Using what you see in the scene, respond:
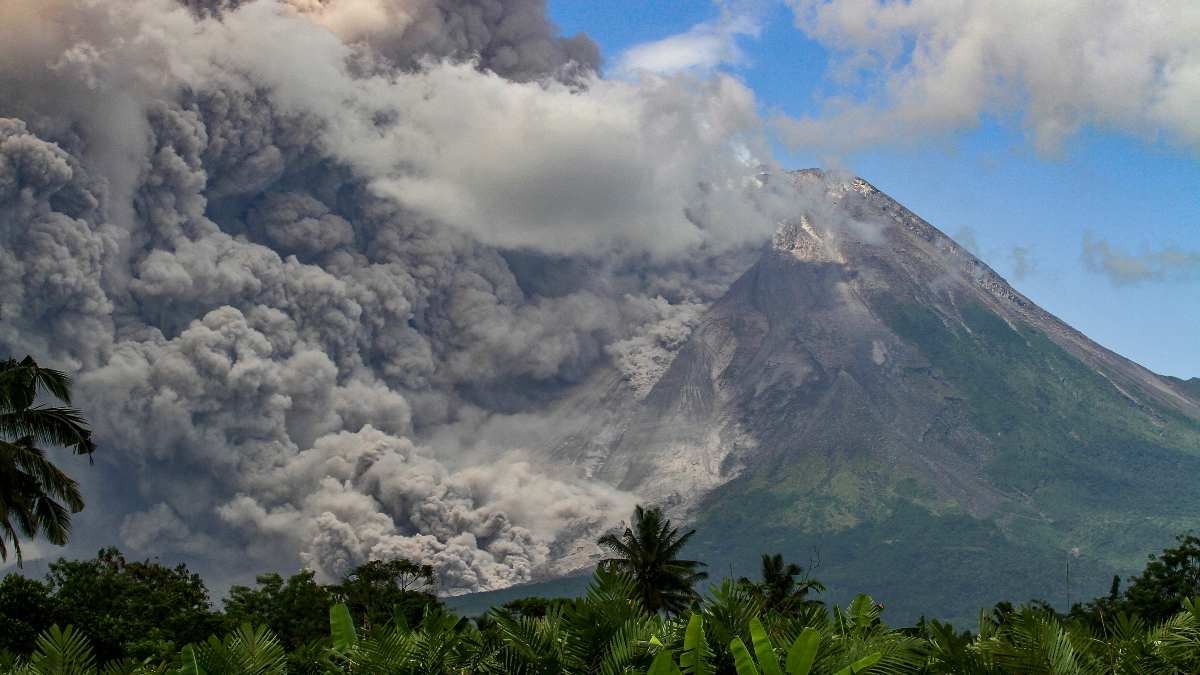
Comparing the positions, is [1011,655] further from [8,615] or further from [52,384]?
[8,615]

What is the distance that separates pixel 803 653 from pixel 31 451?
1502 cm

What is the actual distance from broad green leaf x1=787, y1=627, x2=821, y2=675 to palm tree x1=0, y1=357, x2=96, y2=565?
14343 millimetres

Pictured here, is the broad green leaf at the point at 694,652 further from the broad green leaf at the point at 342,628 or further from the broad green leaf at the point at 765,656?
the broad green leaf at the point at 342,628

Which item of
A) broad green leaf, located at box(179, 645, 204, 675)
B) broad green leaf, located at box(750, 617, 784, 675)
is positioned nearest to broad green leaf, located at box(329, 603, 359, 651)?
broad green leaf, located at box(179, 645, 204, 675)

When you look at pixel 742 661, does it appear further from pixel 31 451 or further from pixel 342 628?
pixel 31 451

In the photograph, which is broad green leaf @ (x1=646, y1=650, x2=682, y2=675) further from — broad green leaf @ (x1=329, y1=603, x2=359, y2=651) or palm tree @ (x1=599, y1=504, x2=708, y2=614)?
palm tree @ (x1=599, y1=504, x2=708, y2=614)

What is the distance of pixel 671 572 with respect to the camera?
200 ft

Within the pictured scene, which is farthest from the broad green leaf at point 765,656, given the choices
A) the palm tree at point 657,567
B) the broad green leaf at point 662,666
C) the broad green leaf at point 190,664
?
the palm tree at point 657,567

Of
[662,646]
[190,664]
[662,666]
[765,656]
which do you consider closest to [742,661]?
[765,656]

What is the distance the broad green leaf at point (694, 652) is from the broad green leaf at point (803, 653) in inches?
34.6

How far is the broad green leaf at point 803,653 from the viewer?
307 inches

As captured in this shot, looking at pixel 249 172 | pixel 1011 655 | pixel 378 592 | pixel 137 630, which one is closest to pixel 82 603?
pixel 137 630

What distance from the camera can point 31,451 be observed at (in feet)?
61.7

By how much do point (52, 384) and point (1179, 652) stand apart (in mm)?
16974
